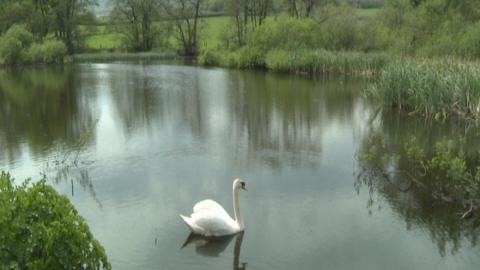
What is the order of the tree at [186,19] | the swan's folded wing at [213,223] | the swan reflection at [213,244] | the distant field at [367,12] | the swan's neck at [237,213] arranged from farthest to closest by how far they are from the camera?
the tree at [186,19]
the distant field at [367,12]
the swan's neck at [237,213]
the swan's folded wing at [213,223]
the swan reflection at [213,244]

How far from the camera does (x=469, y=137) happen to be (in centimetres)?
1541

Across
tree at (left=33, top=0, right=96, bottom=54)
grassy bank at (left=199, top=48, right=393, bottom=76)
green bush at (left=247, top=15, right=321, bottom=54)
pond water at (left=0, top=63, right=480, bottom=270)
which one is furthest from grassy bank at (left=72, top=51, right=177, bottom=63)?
pond water at (left=0, top=63, right=480, bottom=270)

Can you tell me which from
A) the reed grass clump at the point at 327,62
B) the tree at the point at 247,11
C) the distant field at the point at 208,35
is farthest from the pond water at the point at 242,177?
the distant field at the point at 208,35

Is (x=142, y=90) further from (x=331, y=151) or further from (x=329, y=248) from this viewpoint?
(x=329, y=248)

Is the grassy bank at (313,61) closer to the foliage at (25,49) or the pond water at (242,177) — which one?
the pond water at (242,177)

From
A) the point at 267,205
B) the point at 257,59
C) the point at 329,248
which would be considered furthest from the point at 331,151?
the point at 257,59

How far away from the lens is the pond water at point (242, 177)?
8.18m

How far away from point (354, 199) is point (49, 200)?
690cm

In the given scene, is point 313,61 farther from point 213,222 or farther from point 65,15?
point 65,15

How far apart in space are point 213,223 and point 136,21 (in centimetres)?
6327

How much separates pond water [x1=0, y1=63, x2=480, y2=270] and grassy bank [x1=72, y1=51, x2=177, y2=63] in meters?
36.6

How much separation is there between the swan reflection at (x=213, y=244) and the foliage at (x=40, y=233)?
302 centimetres

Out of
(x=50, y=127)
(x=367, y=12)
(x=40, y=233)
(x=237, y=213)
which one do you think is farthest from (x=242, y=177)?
(x=367, y=12)

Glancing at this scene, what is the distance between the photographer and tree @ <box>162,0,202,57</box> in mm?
63344
